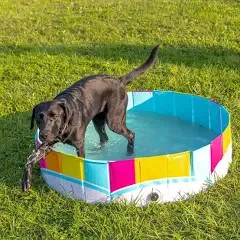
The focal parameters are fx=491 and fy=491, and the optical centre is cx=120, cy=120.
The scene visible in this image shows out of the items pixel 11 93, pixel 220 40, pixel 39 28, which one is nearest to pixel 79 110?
pixel 11 93

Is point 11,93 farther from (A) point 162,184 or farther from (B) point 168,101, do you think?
(A) point 162,184

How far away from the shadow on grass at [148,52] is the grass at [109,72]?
0.06 feet

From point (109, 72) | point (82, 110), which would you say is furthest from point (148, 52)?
point (82, 110)

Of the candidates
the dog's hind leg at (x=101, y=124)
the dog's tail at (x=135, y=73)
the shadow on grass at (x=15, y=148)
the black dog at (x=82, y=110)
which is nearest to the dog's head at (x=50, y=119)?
the black dog at (x=82, y=110)

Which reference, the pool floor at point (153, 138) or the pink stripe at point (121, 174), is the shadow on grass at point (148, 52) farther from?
the pink stripe at point (121, 174)

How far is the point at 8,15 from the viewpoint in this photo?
480 inches

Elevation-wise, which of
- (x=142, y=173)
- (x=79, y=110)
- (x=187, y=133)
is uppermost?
(x=79, y=110)

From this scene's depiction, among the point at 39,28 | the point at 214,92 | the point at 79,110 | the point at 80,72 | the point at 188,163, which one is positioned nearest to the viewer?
the point at 188,163

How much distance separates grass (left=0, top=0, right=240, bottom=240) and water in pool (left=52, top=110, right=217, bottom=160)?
1.90 feet

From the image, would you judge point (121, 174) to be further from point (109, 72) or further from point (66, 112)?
point (109, 72)

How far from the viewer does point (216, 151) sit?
4.92 metres

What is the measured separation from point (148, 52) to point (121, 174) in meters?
4.99

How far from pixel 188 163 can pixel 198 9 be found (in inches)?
302

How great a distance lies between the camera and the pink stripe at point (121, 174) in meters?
4.55
